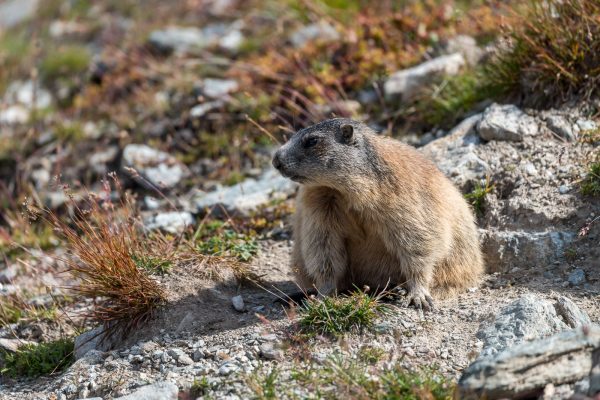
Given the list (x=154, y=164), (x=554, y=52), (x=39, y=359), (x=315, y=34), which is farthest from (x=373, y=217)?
(x=315, y=34)

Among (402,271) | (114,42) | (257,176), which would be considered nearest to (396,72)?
(257,176)

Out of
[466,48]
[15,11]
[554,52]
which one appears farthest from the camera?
[15,11]

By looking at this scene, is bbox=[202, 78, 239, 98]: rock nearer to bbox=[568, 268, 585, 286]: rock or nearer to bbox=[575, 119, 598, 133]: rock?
bbox=[575, 119, 598, 133]: rock

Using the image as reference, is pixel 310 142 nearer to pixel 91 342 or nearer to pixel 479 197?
pixel 479 197

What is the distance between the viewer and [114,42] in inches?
583

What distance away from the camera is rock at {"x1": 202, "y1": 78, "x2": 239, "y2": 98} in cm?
1177

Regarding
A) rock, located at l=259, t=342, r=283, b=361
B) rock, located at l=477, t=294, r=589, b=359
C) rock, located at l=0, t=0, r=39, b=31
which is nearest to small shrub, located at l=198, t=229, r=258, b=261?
rock, located at l=259, t=342, r=283, b=361

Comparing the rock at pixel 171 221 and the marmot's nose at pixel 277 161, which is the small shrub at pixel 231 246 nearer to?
the rock at pixel 171 221

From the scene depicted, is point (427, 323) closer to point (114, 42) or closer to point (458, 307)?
point (458, 307)

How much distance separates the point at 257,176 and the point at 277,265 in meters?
2.32

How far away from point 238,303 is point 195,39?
782 cm

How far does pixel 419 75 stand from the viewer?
409 inches

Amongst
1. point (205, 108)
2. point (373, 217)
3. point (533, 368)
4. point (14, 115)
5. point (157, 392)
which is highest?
point (373, 217)

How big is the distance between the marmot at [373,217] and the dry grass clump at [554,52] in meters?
2.41
